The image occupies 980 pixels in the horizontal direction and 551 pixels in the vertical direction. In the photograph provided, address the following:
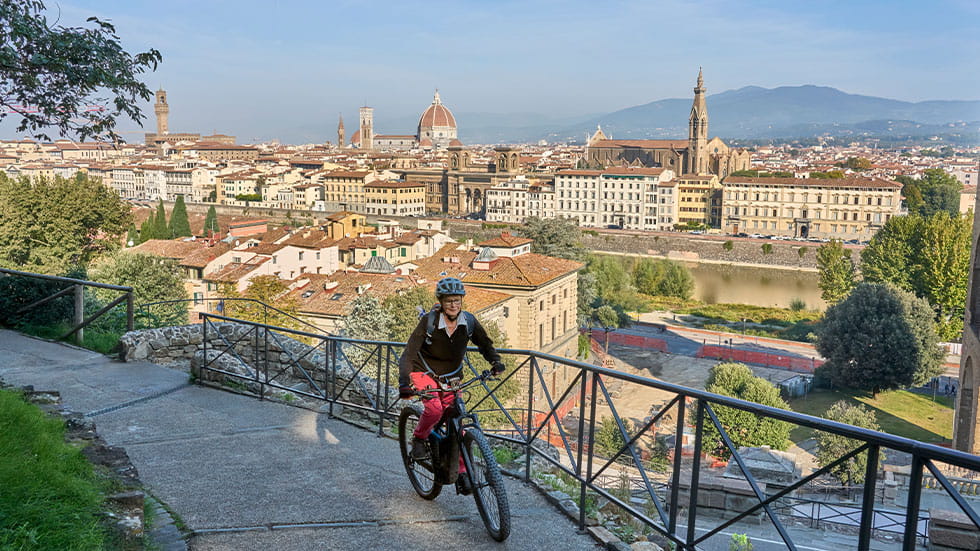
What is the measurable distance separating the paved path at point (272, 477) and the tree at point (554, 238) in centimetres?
2985

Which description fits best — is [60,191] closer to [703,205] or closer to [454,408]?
[454,408]

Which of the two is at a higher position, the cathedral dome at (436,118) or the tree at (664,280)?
the cathedral dome at (436,118)

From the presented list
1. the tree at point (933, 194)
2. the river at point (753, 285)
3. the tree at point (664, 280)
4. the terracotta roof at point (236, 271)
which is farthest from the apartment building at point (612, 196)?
the terracotta roof at point (236, 271)

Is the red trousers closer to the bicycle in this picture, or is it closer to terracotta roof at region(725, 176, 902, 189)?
the bicycle

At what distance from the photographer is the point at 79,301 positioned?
22.1 feet

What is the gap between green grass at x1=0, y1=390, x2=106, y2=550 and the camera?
7.24 ft

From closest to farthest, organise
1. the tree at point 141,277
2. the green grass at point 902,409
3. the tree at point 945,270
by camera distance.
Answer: the tree at point 141,277
the green grass at point 902,409
the tree at point 945,270

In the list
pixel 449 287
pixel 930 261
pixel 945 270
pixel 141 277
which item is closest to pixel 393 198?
pixel 930 261

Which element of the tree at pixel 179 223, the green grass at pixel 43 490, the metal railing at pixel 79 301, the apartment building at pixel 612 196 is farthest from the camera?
the apartment building at pixel 612 196

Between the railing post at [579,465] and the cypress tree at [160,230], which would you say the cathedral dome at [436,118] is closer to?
the cypress tree at [160,230]

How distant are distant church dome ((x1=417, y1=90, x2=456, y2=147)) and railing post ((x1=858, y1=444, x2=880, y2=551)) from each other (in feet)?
512

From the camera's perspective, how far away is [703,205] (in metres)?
64.6

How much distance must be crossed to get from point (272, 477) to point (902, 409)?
70.1 ft

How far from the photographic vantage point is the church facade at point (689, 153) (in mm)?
89938
